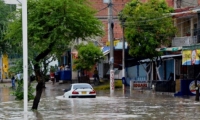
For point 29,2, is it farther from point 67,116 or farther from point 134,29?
point 134,29

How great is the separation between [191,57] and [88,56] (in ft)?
59.4

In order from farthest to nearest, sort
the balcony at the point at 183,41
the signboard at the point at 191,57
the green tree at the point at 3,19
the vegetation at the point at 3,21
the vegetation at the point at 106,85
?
the green tree at the point at 3,19
the vegetation at the point at 3,21
the vegetation at the point at 106,85
the balcony at the point at 183,41
the signboard at the point at 191,57

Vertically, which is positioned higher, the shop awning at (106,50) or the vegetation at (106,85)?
the shop awning at (106,50)

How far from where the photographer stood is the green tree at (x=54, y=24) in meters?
26.6

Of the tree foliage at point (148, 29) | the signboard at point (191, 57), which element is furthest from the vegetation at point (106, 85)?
the signboard at point (191, 57)

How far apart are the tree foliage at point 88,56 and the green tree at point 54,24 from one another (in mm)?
29221

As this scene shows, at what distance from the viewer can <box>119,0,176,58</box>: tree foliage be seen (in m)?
49.5

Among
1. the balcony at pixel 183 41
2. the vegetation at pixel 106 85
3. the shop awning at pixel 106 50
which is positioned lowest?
the vegetation at pixel 106 85

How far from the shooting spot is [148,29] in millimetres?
50156

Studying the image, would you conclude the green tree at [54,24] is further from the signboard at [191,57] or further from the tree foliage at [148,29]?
the tree foliage at [148,29]

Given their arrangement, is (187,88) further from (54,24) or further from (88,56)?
(54,24)

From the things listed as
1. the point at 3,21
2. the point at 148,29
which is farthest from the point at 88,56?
the point at 3,21

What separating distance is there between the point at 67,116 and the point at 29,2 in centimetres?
598

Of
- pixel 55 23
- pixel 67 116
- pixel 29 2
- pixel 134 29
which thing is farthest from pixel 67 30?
pixel 134 29
